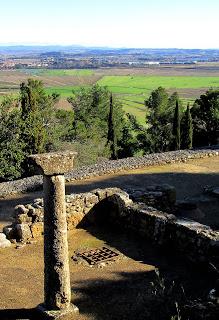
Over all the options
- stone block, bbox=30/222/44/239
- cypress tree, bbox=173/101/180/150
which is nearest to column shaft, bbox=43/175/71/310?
stone block, bbox=30/222/44/239

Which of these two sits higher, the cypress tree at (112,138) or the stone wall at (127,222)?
the stone wall at (127,222)

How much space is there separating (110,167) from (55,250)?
18431 mm

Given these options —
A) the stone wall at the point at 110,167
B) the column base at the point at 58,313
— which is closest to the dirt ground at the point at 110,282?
the column base at the point at 58,313

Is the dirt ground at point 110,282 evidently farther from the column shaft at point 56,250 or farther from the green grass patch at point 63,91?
the green grass patch at point 63,91

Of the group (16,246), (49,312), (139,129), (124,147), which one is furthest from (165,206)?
(139,129)

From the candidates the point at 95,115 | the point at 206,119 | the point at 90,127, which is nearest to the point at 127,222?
the point at 206,119

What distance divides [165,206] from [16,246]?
6469 millimetres

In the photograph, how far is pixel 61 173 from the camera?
33.7 feet

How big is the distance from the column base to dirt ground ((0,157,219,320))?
14 cm

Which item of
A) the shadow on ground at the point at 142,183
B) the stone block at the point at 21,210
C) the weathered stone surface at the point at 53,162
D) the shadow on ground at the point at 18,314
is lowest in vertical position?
the shadow on ground at the point at 142,183

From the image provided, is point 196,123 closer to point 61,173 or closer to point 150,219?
point 150,219

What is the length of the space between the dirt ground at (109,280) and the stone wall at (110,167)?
9016mm

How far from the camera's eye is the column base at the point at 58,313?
10625mm

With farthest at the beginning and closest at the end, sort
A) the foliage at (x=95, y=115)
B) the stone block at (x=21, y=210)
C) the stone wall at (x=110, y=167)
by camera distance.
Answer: the foliage at (x=95, y=115) → the stone wall at (x=110, y=167) → the stone block at (x=21, y=210)
